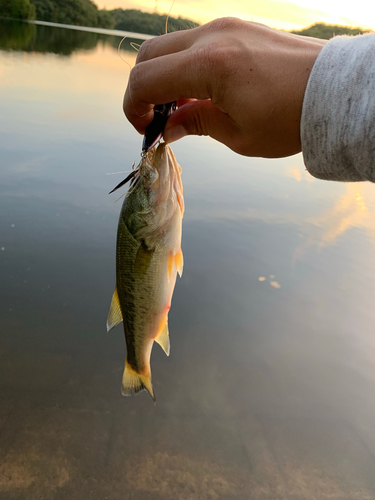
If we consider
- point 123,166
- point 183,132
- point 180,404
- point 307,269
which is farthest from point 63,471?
point 123,166

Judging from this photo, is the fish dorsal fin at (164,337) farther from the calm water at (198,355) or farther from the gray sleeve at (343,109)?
the calm water at (198,355)

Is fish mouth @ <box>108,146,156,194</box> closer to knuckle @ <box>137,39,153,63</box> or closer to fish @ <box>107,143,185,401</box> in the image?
fish @ <box>107,143,185,401</box>

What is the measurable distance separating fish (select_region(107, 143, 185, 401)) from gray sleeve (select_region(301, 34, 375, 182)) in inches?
29.9

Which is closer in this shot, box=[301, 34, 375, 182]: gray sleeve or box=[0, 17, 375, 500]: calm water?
box=[301, 34, 375, 182]: gray sleeve

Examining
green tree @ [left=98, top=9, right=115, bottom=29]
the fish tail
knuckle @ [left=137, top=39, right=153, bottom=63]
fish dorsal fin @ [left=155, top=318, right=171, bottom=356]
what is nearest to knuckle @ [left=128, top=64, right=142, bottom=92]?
knuckle @ [left=137, top=39, right=153, bottom=63]

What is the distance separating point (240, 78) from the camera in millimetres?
1454

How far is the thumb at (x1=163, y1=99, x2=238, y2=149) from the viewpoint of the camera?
1.69m

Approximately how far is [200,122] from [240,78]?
1.19ft

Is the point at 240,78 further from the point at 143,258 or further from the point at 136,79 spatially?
the point at 143,258

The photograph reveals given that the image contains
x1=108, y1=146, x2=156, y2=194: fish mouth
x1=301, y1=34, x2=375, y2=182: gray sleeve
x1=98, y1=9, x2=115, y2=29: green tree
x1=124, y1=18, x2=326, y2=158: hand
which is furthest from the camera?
x1=98, y1=9, x2=115, y2=29: green tree

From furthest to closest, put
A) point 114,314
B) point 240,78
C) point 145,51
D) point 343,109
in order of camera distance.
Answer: point 114,314 < point 145,51 < point 240,78 < point 343,109

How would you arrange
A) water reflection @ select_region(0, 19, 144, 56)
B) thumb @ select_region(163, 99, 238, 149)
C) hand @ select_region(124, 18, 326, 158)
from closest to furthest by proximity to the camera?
1. hand @ select_region(124, 18, 326, 158)
2. thumb @ select_region(163, 99, 238, 149)
3. water reflection @ select_region(0, 19, 144, 56)

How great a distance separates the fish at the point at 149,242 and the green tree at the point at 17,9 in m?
68.6

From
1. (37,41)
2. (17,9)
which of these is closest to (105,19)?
(17,9)
